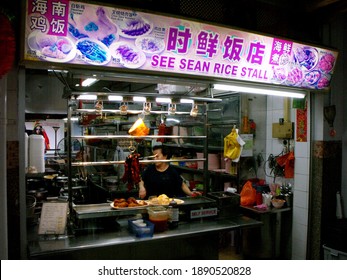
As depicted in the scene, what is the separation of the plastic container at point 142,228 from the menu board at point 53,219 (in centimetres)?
75

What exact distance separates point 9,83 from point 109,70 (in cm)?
92

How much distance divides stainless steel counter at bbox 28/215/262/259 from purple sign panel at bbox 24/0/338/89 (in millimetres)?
1822

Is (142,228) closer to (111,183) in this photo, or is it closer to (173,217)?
(173,217)

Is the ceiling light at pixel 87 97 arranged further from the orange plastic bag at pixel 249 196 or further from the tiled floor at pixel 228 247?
the tiled floor at pixel 228 247

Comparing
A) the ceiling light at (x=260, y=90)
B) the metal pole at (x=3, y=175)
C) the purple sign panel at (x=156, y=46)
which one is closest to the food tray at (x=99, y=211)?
the metal pole at (x=3, y=175)

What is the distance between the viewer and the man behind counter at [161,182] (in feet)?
17.3

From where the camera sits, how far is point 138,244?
3338 millimetres

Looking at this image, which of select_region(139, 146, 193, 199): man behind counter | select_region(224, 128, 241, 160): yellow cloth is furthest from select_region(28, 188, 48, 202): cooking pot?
select_region(224, 128, 241, 160): yellow cloth

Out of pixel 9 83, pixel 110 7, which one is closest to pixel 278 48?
pixel 110 7

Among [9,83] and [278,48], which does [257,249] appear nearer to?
[278,48]

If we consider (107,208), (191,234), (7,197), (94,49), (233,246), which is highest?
(94,49)

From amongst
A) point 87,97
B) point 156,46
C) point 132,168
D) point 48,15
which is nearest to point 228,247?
point 132,168

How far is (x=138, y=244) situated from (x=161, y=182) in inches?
77.5

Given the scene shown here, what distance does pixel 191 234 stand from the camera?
352cm
